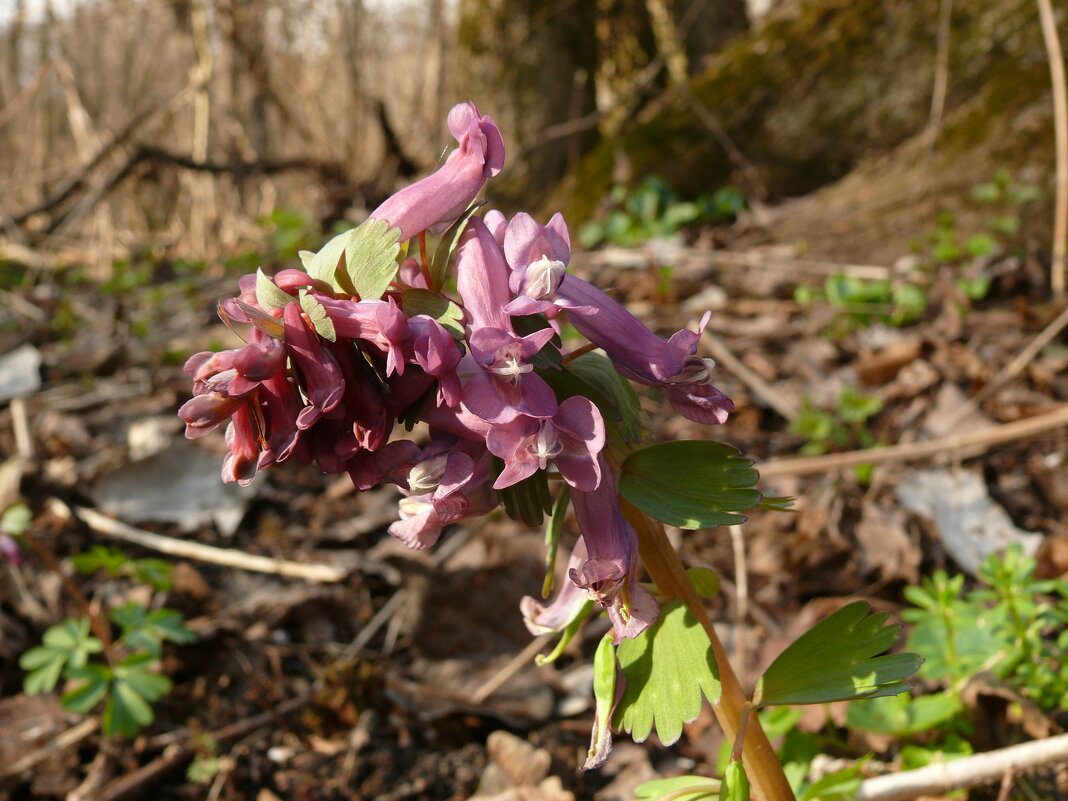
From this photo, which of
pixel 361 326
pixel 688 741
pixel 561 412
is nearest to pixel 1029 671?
pixel 688 741

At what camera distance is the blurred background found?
2.06 meters

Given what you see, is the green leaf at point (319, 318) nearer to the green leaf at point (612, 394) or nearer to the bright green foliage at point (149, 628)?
the green leaf at point (612, 394)

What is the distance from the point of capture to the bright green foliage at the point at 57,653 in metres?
2.10

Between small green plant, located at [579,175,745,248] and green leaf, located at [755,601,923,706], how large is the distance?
165 inches

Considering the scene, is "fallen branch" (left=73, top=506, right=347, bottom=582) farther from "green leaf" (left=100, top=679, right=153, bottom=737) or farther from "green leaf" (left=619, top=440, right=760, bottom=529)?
"green leaf" (left=619, top=440, right=760, bottom=529)

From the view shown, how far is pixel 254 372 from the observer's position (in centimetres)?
92

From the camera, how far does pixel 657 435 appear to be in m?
3.36

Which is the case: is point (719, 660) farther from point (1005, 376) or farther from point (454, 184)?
point (1005, 376)

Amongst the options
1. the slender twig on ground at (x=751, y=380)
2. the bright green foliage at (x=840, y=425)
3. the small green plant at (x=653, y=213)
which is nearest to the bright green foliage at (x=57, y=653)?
the bright green foliage at (x=840, y=425)

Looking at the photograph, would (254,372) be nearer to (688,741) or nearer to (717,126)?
(688,741)

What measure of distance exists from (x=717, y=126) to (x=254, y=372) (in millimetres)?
4938

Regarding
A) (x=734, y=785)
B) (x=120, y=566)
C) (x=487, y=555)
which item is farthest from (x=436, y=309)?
(x=120, y=566)

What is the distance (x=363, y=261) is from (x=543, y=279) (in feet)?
0.76

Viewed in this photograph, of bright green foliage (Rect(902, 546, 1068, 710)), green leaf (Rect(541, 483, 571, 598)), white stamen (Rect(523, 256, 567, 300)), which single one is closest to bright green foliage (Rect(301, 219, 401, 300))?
white stamen (Rect(523, 256, 567, 300))
